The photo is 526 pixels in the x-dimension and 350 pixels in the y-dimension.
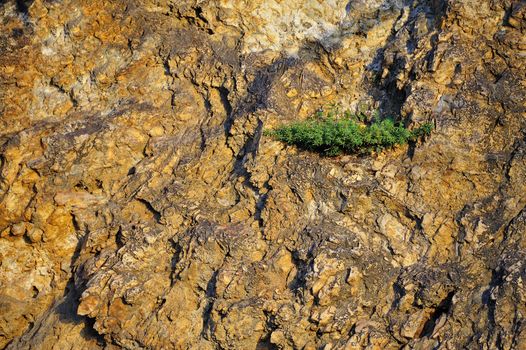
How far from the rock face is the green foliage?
16cm

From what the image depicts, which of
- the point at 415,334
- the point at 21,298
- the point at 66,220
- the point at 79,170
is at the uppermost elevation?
the point at 415,334

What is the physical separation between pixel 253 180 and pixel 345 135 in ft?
4.44

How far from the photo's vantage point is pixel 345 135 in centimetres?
877

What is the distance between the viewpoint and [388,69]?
960 centimetres

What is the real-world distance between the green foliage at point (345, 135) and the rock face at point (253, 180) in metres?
0.16

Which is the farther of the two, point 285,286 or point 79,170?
point 79,170

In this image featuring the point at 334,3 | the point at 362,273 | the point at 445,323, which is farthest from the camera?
the point at 334,3

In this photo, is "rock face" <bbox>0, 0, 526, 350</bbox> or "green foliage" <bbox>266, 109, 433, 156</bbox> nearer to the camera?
"rock face" <bbox>0, 0, 526, 350</bbox>

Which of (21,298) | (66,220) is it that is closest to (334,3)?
(66,220)

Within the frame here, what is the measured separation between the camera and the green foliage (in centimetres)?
865

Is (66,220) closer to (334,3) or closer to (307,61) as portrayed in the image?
(307,61)

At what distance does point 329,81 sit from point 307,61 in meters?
0.45

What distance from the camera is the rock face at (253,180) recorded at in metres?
8.09

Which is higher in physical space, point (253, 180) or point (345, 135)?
point (345, 135)
